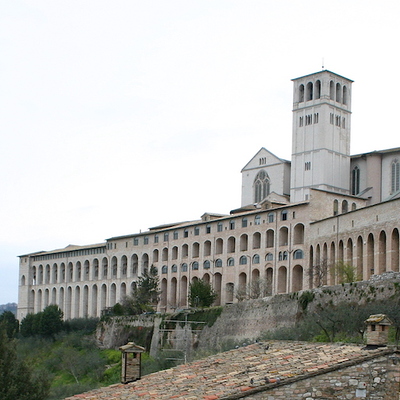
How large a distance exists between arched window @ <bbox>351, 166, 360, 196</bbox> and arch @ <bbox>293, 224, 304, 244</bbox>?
70.7 feet

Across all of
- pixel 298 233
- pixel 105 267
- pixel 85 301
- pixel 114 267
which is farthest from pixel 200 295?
pixel 85 301

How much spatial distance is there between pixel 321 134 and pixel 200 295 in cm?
2720

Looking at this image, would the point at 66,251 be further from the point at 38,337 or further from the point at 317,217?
the point at 317,217

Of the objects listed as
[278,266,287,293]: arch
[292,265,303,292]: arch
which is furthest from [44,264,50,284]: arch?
[292,265,303,292]: arch

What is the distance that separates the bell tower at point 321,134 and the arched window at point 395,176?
265 inches

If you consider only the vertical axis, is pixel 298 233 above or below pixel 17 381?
above

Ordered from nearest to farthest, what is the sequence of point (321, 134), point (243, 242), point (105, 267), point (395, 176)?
1. point (243, 242)
2. point (395, 176)
3. point (321, 134)
4. point (105, 267)

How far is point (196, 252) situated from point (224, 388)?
190ft

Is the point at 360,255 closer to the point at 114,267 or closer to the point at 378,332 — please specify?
the point at 378,332

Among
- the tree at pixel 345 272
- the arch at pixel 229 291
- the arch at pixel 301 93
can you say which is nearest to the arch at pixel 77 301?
the arch at pixel 229 291

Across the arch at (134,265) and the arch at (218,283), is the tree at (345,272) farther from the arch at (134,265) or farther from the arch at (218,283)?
the arch at (134,265)

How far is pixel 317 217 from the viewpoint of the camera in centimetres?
6588

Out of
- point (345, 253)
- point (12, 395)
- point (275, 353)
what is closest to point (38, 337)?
point (345, 253)

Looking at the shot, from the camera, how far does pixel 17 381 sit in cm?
3512
